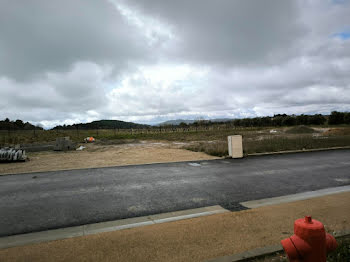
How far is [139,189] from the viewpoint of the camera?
6.88m

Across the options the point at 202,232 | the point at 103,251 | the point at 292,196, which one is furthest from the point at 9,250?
the point at 292,196

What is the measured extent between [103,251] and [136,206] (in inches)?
80.9

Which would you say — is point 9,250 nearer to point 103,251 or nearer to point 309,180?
point 103,251

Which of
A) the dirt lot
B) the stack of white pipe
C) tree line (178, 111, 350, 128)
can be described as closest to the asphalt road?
the dirt lot

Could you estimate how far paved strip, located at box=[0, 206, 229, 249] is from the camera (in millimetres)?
3906

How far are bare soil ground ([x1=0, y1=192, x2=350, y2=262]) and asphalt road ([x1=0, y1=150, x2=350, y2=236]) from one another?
2.79 ft

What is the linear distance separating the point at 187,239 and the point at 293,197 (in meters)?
3.43

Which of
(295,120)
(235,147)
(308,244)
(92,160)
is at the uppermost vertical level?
(295,120)

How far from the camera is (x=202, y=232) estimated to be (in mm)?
3900

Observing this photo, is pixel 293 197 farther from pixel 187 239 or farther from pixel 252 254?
pixel 187 239

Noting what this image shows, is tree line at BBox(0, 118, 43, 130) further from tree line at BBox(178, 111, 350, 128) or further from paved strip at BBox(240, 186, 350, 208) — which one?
paved strip at BBox(240, 186, 350, 208)

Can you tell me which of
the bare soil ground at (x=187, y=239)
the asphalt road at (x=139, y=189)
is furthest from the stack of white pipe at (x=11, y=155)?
the bare soil ground at (x=187, y=239)

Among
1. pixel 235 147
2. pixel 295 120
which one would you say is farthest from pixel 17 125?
pixel 295 120

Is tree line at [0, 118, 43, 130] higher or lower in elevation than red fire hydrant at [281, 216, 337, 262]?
higher
